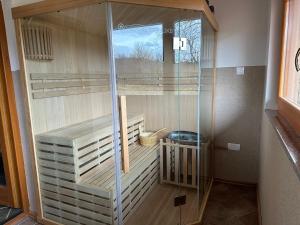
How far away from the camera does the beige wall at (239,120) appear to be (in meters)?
2.26

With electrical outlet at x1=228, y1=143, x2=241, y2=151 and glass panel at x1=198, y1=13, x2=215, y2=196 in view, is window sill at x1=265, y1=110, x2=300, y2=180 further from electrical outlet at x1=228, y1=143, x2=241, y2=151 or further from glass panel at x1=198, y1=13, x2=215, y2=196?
electrical outlet at x1=228, y1=143, x2=241, y2=151

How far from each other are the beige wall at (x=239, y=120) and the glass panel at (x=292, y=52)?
22.7 inches

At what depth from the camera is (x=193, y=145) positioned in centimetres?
189

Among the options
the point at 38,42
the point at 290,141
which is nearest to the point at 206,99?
the point at 290,141

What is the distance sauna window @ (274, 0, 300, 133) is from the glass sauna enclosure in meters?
0.59

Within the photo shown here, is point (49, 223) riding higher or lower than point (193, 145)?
lower

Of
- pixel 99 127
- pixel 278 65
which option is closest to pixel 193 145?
pixel 99 127

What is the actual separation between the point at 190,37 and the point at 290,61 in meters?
0.74

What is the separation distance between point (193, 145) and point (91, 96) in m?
1.02

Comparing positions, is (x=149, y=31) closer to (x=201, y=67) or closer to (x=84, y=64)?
(x=201, y=67)

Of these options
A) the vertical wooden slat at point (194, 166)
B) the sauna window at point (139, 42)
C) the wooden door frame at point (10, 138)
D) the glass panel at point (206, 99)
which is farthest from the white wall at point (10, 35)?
the vertical wooden slat at point (194, 166)

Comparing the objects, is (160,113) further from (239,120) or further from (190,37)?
(239,120)

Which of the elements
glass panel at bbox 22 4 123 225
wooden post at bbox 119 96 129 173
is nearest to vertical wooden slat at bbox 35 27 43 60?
glass panel at bbox 22 4 123 225

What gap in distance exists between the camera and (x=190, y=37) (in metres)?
1.67
